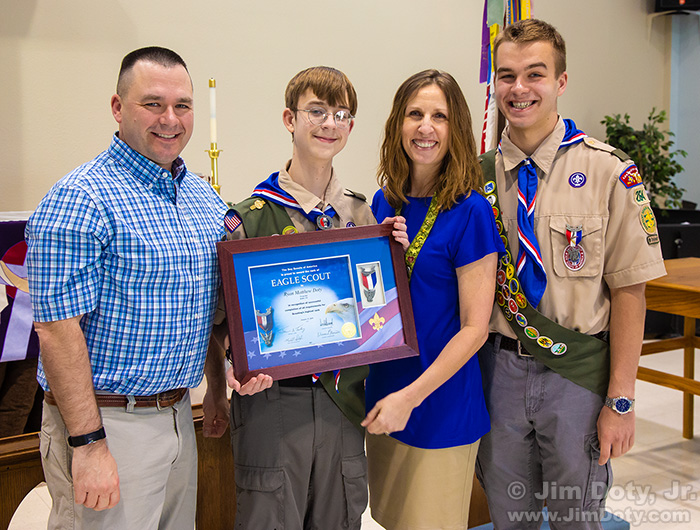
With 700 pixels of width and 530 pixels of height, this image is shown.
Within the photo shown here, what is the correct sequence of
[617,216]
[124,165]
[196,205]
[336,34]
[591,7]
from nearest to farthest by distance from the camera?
[124,165] < [196,205] < [617,216] < [336,34] < [591,7]

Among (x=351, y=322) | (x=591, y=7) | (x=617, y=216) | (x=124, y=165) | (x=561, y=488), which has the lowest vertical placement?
(x=561, y=488)

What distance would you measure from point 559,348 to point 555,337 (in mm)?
33

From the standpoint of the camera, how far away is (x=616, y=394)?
1751mm

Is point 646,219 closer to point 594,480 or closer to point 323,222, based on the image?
point 594,480

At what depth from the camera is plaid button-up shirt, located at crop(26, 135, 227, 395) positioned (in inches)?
53.1

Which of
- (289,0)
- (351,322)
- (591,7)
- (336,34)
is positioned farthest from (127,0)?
(591,7)

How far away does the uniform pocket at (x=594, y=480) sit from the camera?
1.79 meters

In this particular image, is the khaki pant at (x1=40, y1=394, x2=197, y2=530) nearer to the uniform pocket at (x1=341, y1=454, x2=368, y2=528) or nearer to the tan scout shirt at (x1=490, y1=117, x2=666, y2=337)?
the uniform pocket at (x1=341, y1=454, x2=368, y2=528)

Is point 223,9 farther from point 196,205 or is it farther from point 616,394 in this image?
point 616,394

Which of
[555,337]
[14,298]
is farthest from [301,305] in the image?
[14,298]

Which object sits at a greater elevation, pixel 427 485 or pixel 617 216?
pixel 617 216

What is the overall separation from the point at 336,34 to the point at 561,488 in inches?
165

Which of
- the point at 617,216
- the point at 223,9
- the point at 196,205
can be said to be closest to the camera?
the point at 196,205

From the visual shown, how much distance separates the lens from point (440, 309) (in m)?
1.66
